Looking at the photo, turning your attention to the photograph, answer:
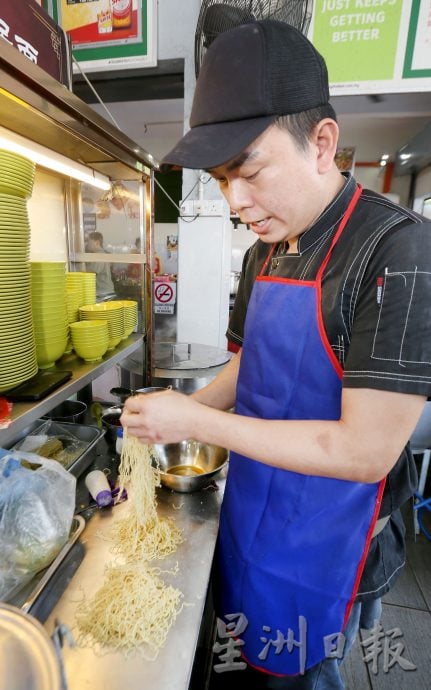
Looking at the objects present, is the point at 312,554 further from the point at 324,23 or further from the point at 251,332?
the point at 324,23

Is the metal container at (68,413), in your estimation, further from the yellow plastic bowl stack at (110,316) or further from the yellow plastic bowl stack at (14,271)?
the yellow plastic bowl stack at (14,271)

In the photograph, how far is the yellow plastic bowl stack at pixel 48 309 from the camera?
133cm

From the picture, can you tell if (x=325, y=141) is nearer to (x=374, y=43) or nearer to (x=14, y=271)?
(x=14, y=271)

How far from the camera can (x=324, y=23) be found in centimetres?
276

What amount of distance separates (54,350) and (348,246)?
1.13 meters

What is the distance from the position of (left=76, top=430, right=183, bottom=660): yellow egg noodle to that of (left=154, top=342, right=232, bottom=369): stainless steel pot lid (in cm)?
95

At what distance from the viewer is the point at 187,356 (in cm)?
263

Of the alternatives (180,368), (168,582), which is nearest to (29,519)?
(168,582)

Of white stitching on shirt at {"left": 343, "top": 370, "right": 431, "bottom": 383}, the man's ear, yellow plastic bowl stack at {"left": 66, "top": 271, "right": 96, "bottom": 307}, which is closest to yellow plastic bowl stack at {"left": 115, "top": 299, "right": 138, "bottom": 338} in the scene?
yellow plastic bowl stack at {"left": 66, "top": 271, "right": 96, "bottom": 307}

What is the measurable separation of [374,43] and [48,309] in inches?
121

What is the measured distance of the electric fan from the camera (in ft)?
6.95

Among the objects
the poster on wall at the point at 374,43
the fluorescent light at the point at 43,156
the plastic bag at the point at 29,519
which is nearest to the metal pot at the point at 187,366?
the plastic bag at the point at 29,519

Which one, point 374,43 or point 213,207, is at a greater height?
point 374,43

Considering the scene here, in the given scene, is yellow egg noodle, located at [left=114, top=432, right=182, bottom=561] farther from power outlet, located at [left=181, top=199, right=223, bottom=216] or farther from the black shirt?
power outlet, located at [left=181, top=199, right=223, bottom=216]
